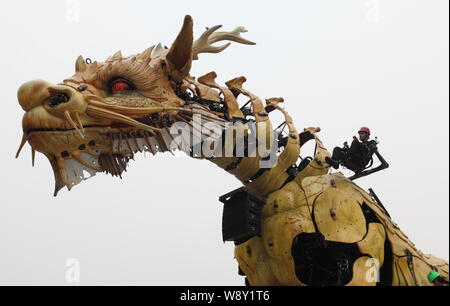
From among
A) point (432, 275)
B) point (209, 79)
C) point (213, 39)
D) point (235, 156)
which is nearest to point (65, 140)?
point (235, 156)

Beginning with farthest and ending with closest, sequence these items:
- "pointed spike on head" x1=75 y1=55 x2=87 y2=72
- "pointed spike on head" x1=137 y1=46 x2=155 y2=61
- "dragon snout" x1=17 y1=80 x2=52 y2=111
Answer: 1. "pointed spike on head" x1=137 y1=46 x2=155 y2=61
2. "pointed spike on head" x1=75 y1=55 x2=87 y2=72
3. "dragon snout" x1=17 y1=80 x2=52 y2=111

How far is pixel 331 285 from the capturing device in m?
7.45

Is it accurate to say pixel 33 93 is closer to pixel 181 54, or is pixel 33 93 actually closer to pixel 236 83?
pixel 181 54

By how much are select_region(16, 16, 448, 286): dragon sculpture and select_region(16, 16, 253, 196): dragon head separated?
0.04ft

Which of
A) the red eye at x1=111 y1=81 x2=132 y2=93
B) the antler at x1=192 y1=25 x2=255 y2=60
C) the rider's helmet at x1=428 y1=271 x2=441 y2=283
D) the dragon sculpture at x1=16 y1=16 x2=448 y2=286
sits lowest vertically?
the rider's helmet at x1=428 y1=271 x2=441 y2=283

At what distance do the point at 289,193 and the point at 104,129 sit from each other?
2.40 m

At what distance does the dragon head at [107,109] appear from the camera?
6.93 meters

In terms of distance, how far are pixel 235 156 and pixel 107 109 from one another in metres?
1.65

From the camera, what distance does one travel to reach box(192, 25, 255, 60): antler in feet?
26.7

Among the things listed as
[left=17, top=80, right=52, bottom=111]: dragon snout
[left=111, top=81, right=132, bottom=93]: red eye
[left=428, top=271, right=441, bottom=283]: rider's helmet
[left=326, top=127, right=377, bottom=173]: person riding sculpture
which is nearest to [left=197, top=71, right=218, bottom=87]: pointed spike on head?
[left=111, top=81, right=132, bottom=93]: red eye

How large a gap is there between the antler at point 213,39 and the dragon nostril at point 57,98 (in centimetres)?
190

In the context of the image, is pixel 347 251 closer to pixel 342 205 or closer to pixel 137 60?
pixel 342 205

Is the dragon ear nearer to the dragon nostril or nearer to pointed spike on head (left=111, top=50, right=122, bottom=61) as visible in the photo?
pointed spike on head (left=111, top=50, right=122, bottom=61)

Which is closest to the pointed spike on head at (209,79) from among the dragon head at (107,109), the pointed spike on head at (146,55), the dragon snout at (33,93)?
the dragon head at (107,109)
